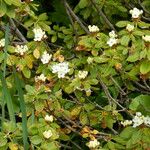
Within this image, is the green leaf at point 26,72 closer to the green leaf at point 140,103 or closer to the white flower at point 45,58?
the white flower at point 45,58

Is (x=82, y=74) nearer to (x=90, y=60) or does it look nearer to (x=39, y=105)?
(x=90, y=60)

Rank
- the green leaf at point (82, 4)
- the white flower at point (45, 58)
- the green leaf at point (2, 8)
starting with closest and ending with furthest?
the green leaf at point (2, 8), the white flower at point (45, 58), the green leaf at point (82, 4)

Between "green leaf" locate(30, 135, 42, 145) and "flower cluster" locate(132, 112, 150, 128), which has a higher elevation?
"green leaf" locate(30, 135, 42, 145)

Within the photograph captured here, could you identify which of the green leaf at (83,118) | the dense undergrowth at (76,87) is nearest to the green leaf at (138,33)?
the dense undergrowth at (76,87)

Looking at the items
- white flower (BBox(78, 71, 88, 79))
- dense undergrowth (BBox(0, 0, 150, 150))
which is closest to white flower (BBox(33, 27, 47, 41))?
dense undergrowth (BBox(0, 0, 150, 150))

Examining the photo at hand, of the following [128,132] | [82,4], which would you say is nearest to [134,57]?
[128,132]

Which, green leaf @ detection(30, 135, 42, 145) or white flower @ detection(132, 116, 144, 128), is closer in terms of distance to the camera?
green leaf @ detection(30, 135, 42, 145)

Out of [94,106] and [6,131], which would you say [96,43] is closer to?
[94,106]

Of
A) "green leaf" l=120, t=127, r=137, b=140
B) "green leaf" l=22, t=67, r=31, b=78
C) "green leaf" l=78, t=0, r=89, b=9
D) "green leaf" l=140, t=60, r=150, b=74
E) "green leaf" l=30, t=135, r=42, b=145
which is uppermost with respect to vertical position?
"green leaf" l=140, t=60, r=150, b=74

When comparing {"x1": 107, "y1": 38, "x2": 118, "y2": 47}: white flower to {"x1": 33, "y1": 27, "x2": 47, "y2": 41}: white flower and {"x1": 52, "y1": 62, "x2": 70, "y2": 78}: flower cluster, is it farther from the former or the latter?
{"x1": 33, "y1": 27, "x2": 47, "y2": 41}: white flower
